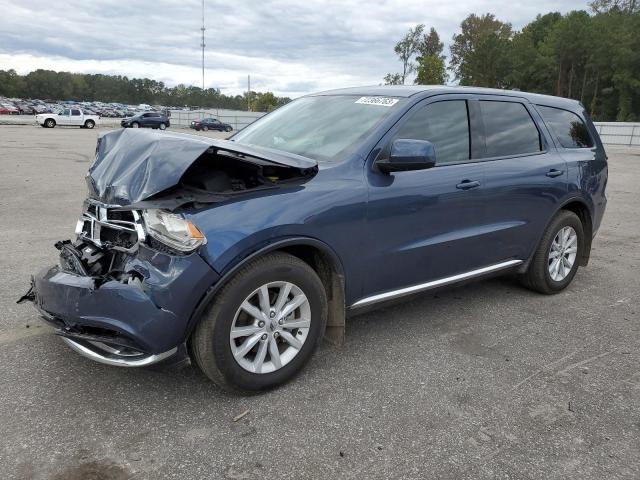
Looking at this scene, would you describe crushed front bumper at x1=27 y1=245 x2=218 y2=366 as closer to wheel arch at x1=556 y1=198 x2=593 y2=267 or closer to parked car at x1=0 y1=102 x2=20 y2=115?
wheel arch at x1=556 y1=198 x2=593 y2=267

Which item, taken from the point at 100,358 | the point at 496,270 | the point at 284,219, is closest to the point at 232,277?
the point at 284,219

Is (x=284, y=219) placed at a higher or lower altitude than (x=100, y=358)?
higher

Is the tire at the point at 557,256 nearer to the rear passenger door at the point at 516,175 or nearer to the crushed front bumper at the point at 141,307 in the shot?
the rear passenger door at the point at 516,175

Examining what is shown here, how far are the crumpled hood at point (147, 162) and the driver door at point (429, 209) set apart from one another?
60 cm

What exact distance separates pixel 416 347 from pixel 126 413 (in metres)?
1.92

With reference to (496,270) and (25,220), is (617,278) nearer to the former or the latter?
(496,270)

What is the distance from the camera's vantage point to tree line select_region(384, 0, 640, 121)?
66625 mm

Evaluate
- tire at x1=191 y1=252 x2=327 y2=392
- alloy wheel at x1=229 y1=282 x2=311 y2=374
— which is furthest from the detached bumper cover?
alloy wheel at x1=229 y1=282 x2=311 y2=374

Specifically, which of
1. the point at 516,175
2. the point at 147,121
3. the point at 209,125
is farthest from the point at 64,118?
the point at 516,175

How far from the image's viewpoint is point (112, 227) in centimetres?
284

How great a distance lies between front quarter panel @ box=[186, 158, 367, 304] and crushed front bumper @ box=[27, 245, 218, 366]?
0.16 metres

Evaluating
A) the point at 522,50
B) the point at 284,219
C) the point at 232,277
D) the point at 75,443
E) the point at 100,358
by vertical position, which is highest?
the point at 522,50

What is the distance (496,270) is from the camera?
432 centimetres

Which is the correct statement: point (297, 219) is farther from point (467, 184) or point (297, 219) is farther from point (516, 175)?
point (516, 175)
